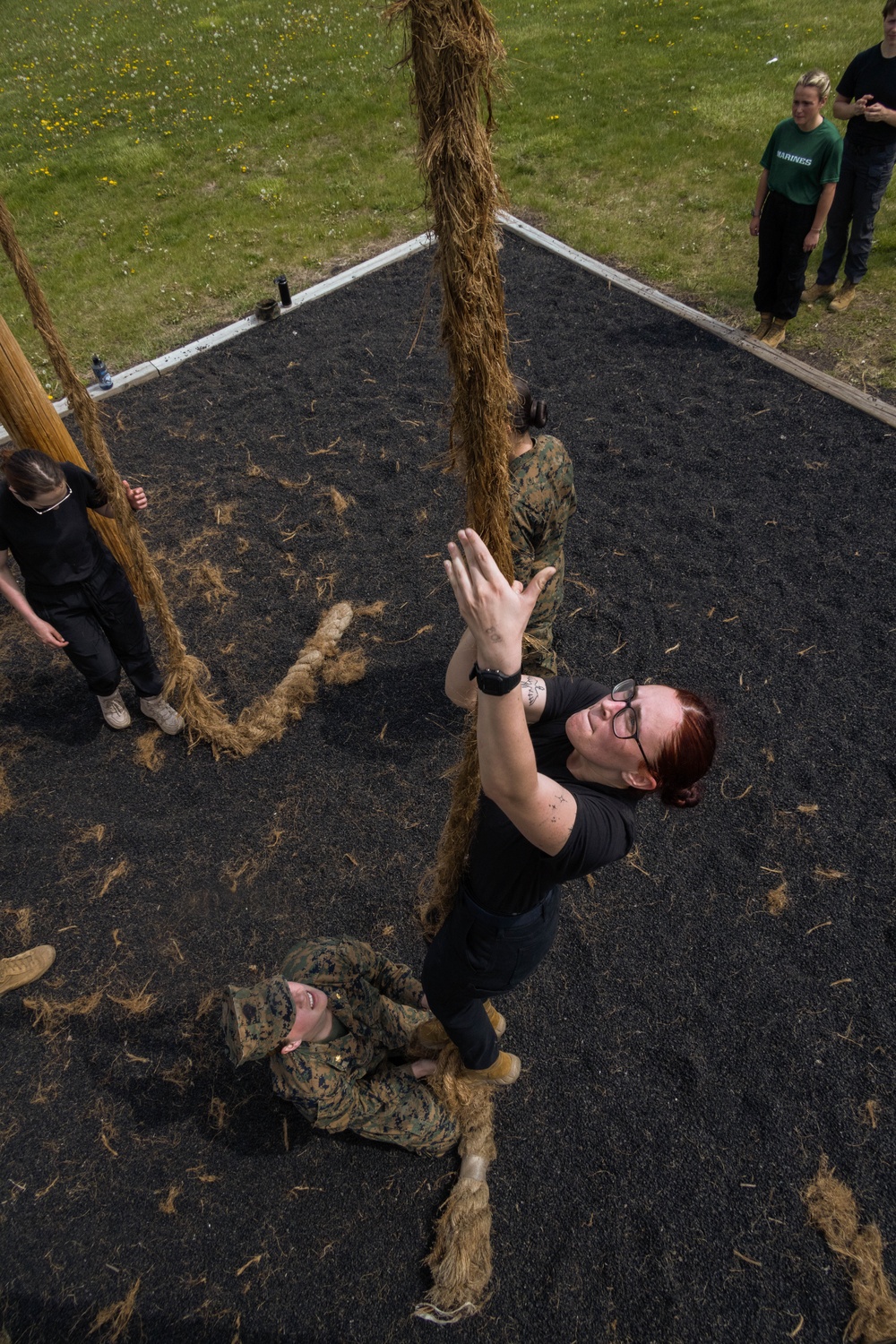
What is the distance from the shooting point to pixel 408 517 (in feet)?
21.1

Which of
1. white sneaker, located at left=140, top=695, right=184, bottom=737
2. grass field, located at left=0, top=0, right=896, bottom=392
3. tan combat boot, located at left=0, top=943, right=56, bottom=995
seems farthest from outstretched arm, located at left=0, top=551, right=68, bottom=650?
grass field, located at left=0, top=0, right=896, bottom=392

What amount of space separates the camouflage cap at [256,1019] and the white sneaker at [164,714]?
260cm

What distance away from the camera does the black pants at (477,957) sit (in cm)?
269

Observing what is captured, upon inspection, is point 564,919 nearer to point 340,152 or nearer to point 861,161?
point 861,161

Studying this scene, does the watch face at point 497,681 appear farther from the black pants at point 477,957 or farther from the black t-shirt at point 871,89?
the black t-shirt at point 871,89

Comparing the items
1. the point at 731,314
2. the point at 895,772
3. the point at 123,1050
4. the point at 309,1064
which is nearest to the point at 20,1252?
the point at 123,1050

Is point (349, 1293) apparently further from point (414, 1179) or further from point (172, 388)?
point (172, 388)

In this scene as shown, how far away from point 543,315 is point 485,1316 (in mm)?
8205

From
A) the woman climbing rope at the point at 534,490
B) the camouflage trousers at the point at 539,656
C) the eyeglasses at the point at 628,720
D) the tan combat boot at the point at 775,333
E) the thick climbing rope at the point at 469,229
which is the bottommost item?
the tan combat boot at the point at 775,333

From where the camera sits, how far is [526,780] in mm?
1979

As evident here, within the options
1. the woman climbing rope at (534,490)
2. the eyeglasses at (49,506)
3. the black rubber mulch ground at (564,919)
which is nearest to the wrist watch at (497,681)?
the woman climbing rope at (534,490)

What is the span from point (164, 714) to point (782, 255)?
670 cm

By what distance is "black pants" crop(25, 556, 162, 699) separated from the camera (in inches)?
181

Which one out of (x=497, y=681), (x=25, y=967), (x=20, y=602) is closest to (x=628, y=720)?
(x=497, y=681)
